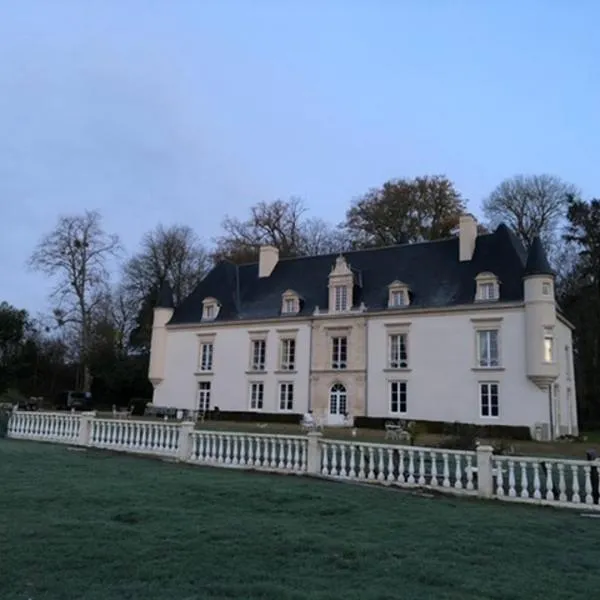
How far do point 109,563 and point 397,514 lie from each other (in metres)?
3.29

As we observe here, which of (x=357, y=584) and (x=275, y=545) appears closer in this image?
(x=357, y=584)

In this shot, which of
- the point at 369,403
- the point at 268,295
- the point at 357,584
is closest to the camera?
the point at 357,584

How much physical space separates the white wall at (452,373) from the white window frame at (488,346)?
224 millimetres

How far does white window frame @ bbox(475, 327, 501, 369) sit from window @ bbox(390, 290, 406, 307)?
163 inches

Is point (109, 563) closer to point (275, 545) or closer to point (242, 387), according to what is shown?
point (275, 545)

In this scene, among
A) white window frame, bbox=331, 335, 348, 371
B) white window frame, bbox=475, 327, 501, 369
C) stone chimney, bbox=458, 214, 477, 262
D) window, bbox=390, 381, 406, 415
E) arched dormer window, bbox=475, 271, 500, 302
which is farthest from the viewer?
white window frame, bbox=331, 335, 348, 371

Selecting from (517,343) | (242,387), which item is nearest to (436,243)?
(517,343)

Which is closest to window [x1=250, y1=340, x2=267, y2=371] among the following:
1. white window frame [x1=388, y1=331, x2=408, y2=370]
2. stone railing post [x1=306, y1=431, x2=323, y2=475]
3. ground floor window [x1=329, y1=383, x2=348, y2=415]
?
ground floor window [x1=329, y1=383, x2=348, y2=415]

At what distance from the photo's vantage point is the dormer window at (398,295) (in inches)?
1179

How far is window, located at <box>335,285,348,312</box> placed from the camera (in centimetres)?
3164

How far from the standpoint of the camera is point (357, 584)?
4000 millimetres

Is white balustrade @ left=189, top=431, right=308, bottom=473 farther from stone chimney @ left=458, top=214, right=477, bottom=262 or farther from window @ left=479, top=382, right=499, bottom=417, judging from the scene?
stone chimney @ left=458, top=214, right=477, bottom=262

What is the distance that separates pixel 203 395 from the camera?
3438 centimetres

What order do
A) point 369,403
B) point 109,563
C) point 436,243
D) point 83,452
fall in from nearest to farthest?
point 109,563, point 83,452, point 369,403, point 436,243
